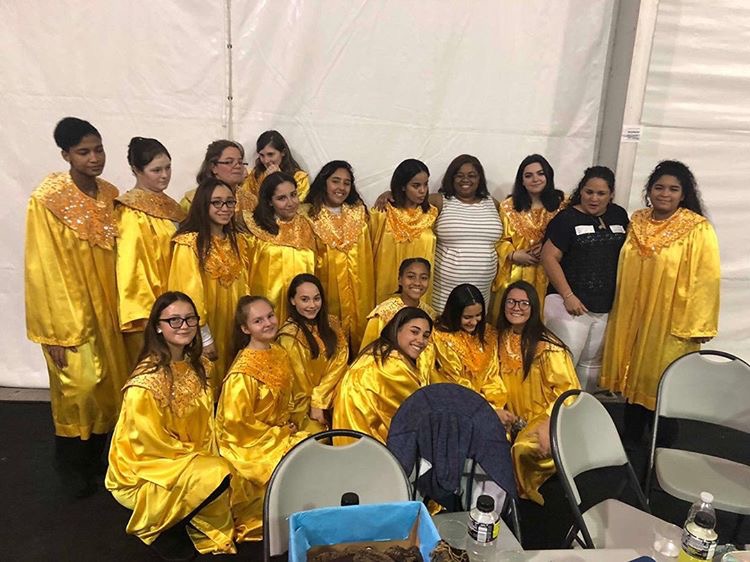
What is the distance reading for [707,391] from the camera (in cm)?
248

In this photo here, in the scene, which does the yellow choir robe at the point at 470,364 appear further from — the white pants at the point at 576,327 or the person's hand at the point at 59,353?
the person's hand at the point at 59,353

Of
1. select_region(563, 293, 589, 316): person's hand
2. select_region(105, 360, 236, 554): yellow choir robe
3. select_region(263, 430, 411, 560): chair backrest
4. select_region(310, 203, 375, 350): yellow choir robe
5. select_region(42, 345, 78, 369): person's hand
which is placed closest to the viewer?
select_region(263, 430, 411, 560): chair backrest

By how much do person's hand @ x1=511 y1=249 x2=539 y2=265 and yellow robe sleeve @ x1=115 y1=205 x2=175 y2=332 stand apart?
186 cm

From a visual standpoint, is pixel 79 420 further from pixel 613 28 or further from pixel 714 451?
pixel 613 28

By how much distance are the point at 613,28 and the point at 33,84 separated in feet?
11.6

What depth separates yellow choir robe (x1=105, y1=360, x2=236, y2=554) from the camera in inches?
83.8

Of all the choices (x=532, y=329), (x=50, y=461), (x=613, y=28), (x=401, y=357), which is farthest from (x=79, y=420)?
(x=613, y=28)

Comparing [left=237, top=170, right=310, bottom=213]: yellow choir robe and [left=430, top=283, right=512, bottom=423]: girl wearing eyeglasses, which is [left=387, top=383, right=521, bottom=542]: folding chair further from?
[left=237, top=170, right=310, bottom=213]: yellow choir robe

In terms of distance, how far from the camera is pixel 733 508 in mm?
2119

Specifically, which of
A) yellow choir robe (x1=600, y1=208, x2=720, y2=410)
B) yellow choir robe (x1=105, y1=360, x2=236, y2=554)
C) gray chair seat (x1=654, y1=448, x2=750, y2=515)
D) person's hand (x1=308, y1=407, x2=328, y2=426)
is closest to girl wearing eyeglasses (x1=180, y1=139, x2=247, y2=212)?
yellow choir robe (x1=105, y1=360, x2=236, y2=554)

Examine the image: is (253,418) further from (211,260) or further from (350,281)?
(350,281)

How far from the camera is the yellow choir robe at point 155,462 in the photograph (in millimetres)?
2129

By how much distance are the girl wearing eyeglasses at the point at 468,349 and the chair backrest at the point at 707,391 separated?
0.72 m

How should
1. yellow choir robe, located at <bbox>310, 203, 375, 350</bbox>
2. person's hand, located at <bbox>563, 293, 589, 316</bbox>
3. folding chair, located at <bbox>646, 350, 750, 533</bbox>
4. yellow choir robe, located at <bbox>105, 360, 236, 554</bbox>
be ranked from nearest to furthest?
yellow choir robe, located at <bbox>105, 360, 236, 554</bbox>, folding chair, located at <bbox>646, 350, 750, 533</bbox>, person's hand, located at <bbox>563, 293, 589, 316</bbox>, yellow choir robe, located at <bbox>310, 203, 375, 350</bbox>
